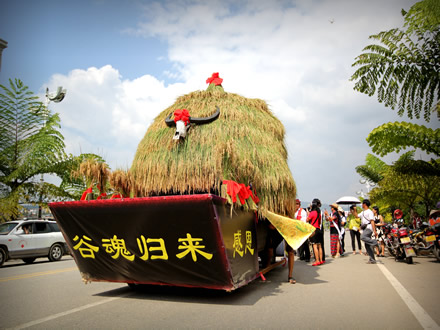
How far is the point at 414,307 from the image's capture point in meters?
4.87

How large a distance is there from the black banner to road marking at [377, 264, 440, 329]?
2455 millimetres

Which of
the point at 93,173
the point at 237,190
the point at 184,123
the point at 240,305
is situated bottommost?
the point at 240,305

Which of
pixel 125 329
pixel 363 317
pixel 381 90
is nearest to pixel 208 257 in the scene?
pixel 125 329

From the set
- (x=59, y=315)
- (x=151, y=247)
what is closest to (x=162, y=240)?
(x=151, y=247)

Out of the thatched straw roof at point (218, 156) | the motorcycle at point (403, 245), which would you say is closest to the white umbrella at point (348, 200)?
the motorcycle at point (403, 245)

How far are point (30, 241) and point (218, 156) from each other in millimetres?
11419

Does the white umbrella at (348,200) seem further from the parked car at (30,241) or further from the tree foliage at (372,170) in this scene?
the parked car at (30,241)

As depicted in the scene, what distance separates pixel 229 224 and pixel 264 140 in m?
1.85

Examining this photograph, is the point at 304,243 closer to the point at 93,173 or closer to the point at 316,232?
the point at 316,232

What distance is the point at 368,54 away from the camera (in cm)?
1046

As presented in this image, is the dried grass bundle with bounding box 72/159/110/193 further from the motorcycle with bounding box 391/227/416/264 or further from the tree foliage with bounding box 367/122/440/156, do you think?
the tree foliage with bounding box 367/122/440/156

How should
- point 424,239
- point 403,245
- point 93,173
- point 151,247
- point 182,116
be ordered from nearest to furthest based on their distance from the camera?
point 151,247
point 93,173
point 182,116
point 403,245
point 424,239

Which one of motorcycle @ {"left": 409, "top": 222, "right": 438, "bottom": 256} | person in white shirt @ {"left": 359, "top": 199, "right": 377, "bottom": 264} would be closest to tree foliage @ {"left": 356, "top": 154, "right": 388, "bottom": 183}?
motorcycle @ {"left": 409, "top": 222, "right": 438, "bottom": 256}

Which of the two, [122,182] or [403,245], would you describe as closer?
[122,182]
